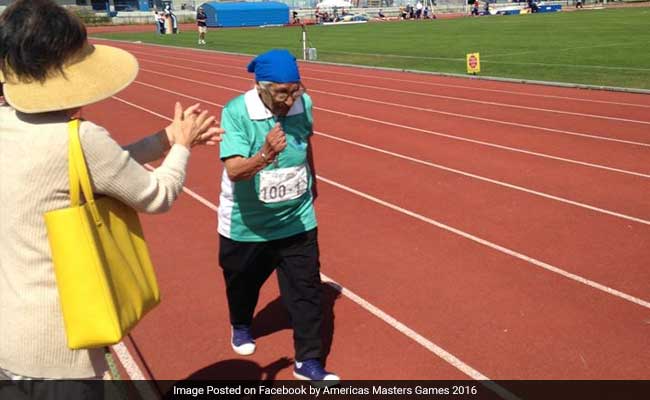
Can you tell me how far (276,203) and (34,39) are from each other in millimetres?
1872

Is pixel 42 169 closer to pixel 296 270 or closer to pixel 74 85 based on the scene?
pixel 74 85

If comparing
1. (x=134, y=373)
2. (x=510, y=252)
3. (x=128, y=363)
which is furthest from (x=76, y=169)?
(x=510, y=252)

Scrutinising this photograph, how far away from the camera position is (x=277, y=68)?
130 inches

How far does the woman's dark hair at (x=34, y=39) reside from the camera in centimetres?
185

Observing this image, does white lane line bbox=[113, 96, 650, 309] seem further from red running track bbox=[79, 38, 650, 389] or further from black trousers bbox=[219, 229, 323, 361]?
black trousers bbox=[219, 229, 323, 361]

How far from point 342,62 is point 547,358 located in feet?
65.4

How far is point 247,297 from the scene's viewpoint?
13.0ft

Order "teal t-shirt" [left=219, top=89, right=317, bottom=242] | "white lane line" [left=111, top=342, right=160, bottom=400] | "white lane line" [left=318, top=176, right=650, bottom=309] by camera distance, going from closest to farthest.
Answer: "teal t-shirt" [left=219, top=89, right=317, bottom=242]
"white lane line" [left=111, top=342, right=160, bottom=400]
"white lane line" [left=318, top=176, right=650, bottom=309]

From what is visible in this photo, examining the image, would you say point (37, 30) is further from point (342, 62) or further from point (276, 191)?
point (342, 62)

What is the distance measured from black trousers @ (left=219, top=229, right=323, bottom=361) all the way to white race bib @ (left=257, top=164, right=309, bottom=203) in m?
0.25

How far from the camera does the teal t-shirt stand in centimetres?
346

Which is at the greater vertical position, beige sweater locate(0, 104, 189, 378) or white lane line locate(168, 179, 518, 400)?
beige sweater locate(0, 104, 189, 378)

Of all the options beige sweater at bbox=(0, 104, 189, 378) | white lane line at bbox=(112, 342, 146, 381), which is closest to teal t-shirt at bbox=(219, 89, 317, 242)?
white lane line at bbox=(112, 342, 146, 381)

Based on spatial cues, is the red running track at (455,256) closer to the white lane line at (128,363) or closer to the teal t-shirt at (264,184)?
the white lane line at (128,363)
